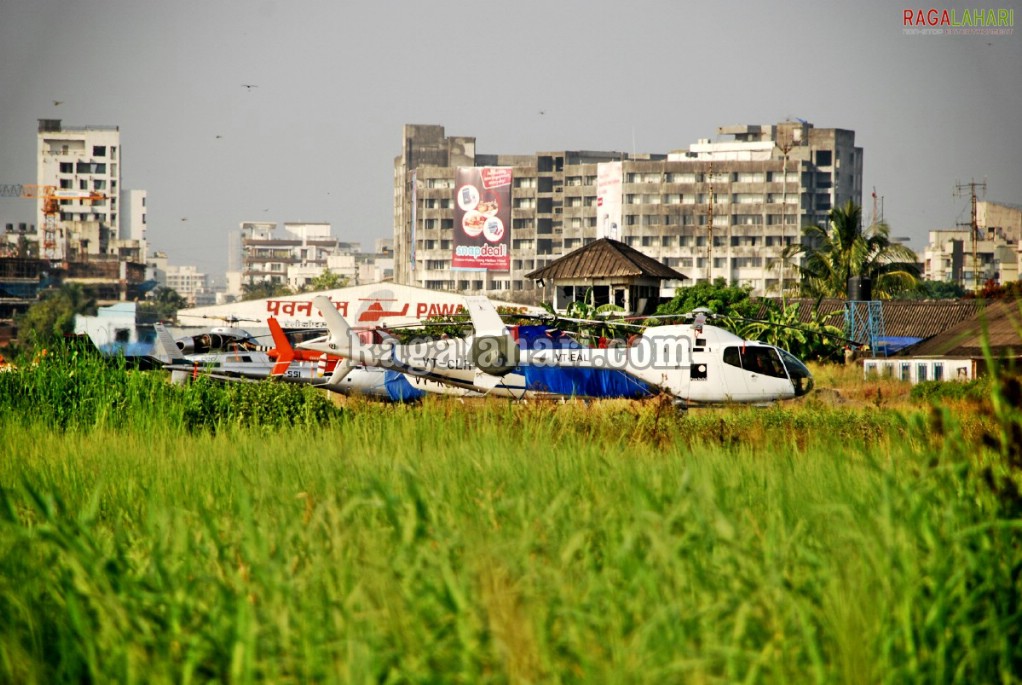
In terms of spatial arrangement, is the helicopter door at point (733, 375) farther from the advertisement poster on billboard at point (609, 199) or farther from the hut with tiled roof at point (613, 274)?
the advertisement poster on billboard at point (609, 199)

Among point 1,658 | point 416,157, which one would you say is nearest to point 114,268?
point 416,157

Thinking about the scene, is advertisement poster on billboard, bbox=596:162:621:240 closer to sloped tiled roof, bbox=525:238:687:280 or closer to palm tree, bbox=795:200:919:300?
palm tree, bbox=795:200:919:300

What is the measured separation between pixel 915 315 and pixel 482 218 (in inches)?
2936

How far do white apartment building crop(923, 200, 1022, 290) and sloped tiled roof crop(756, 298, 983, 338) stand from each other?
108m

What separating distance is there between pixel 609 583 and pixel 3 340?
131m

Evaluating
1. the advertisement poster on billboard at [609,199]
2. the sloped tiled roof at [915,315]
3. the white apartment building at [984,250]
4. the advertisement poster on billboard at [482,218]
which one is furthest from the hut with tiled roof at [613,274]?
the white apartment building at [984,250]

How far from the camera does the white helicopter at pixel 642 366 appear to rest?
78.0 feet

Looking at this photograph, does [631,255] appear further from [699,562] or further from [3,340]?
[3,340]

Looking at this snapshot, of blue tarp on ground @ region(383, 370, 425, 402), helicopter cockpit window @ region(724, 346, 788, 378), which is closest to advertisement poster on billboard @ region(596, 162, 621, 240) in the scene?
blue tarp on ground @ region(383, 370, 425, 402)

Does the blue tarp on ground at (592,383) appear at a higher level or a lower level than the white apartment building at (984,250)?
lower

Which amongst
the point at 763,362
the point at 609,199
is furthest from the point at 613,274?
the point at 609,199

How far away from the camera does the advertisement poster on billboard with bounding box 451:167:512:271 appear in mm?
125062

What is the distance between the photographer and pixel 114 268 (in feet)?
576

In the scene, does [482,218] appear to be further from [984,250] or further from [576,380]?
[576,380]
